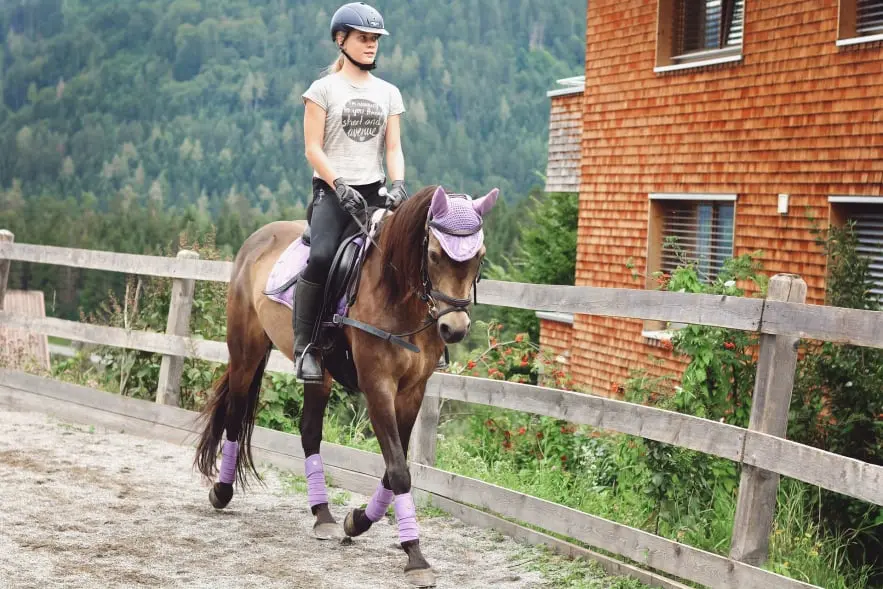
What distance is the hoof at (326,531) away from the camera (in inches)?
249

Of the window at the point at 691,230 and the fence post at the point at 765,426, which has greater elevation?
the window at the point at 691,230

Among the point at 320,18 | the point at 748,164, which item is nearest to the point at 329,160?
the point at 748,164

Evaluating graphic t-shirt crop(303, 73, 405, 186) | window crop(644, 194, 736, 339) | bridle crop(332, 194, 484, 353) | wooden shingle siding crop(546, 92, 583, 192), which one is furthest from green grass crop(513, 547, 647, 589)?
wooden shingle siding crop(546, 92, 583, 192)

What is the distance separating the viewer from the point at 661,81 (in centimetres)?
1798

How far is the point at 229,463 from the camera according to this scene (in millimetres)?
6961

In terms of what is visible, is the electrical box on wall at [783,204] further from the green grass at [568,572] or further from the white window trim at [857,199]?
the green grass at [568,572]

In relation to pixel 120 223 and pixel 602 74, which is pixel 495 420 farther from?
pixel 120 223

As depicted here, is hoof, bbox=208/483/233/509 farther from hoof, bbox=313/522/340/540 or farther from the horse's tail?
hoof, bbox=313/522/340/540

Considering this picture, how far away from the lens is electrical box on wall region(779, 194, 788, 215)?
1512cm

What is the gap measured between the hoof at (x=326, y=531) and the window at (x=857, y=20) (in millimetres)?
10474

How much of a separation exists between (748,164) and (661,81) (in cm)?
257

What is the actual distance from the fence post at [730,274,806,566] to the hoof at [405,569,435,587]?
1427mm

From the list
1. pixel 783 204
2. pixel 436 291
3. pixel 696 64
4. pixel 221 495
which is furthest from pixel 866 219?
pixel 436 291

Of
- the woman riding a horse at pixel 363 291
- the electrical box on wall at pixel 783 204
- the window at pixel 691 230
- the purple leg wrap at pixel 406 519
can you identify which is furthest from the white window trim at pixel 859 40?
the purple leg wrap at pixel 406 519
